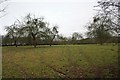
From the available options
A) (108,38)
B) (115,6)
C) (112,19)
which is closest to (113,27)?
(112,19)

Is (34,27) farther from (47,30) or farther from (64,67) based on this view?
(64,67)

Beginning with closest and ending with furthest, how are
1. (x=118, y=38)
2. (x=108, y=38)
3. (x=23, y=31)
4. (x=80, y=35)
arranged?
(x=118, y=38) → (x=108, y=38) → (x=23, y=31) → (x=80, y=35)

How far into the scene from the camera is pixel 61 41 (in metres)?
87.8

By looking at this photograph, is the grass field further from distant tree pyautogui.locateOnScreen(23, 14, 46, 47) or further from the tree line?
distant tree pyautogui.locateOnScreen(23, 14, 46, 47)

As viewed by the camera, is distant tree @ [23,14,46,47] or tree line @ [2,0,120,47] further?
distant tree @ [23,14,46,47]

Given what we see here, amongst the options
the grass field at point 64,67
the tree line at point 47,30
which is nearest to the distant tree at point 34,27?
the tree line at point 47,30

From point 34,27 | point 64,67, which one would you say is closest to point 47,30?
point 34,27

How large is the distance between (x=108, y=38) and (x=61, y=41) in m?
71.5

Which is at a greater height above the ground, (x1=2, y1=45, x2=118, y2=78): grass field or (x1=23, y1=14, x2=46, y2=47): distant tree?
(x1=23, y1=14, x2=46, y2=47): distant tree

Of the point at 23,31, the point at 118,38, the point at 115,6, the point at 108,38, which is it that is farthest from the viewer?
the point at 23,31

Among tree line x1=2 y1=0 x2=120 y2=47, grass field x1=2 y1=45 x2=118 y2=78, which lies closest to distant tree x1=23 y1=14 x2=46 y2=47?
tree line x1=2 y1=0 x2=120 y2=47

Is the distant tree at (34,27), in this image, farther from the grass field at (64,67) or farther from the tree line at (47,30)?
the grass field at (64,67)

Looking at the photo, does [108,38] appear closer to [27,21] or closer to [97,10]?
[97,10]

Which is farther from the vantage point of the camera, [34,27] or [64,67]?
[34,27]
